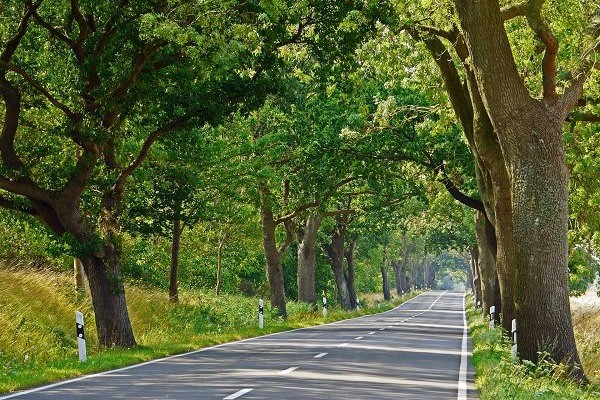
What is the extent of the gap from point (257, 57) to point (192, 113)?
2044 mm

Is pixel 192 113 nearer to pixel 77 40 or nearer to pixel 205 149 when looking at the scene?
pixel 77 40

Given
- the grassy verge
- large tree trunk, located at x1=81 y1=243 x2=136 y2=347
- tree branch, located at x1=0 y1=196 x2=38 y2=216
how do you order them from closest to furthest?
the grassy verge
tree branch, located at x1=0 y1=196 x2=38 y2=216
large tree trunk, located at x1=81 y1=243 x2=136 y2=347

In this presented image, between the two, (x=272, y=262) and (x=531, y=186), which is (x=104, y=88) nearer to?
(x=531, y=186)

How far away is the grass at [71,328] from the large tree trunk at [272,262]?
182 inches

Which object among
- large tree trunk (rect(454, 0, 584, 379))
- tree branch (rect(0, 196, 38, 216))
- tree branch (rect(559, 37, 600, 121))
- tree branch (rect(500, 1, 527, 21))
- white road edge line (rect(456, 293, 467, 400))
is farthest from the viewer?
tree branch (rect(0, 196, 38, 216))

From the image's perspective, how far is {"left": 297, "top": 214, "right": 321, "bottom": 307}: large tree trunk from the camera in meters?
47.3

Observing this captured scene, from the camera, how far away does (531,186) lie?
16031 mm

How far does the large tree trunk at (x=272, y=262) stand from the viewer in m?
41.7

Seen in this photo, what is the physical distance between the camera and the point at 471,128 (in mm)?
23531

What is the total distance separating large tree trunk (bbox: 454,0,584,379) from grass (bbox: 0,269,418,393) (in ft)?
24.3

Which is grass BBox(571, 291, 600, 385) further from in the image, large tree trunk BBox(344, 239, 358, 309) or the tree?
large tree trunk BBox(344, 239, 358, 309)

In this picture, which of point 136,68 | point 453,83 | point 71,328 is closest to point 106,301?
point 71,328

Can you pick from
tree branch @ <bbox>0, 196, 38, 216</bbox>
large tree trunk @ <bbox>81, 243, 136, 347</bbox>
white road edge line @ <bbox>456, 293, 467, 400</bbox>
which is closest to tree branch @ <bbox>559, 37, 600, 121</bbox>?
white road edge line @ <bbox>456, 293, 467, 400</bbox>

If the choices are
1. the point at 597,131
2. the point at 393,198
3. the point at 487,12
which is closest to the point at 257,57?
the point at 487,12
